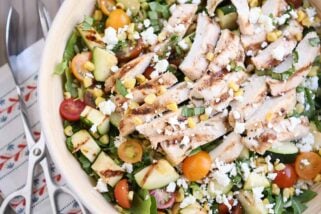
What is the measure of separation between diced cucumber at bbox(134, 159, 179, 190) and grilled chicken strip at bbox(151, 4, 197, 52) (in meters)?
0.57

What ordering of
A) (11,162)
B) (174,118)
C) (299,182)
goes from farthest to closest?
(11,162)
(299,182)
(174,118)

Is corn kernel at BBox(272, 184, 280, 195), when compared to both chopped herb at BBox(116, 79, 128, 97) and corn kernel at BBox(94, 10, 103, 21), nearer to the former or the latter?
chopped herb at BBox(116, 79, 128, 97)

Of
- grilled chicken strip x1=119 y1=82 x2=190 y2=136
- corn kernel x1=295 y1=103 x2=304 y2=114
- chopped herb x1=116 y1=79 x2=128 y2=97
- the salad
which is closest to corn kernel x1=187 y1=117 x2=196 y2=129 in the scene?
the salad

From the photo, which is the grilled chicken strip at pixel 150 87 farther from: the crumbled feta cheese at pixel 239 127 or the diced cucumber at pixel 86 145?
the crumbled feta cheese at pixel 239 127

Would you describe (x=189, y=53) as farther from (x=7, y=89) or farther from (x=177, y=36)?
(x=7, y=89)

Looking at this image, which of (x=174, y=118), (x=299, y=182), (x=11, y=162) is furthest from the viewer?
(x=11, y=162)

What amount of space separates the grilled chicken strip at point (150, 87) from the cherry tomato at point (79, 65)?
A: 0.73 ft

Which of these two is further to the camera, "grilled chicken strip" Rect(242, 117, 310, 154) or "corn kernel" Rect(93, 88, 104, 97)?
"corn kernel" Rect(93, 88, 104, 97)

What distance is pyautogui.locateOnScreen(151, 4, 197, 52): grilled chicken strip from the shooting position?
3.17 meters

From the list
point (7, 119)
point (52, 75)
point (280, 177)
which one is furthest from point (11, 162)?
point (280, 177)

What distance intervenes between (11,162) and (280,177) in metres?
1.48

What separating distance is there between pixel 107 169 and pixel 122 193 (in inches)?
5.2

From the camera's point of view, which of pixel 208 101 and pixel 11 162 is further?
pixel 11 162

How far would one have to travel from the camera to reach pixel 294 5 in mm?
3266
